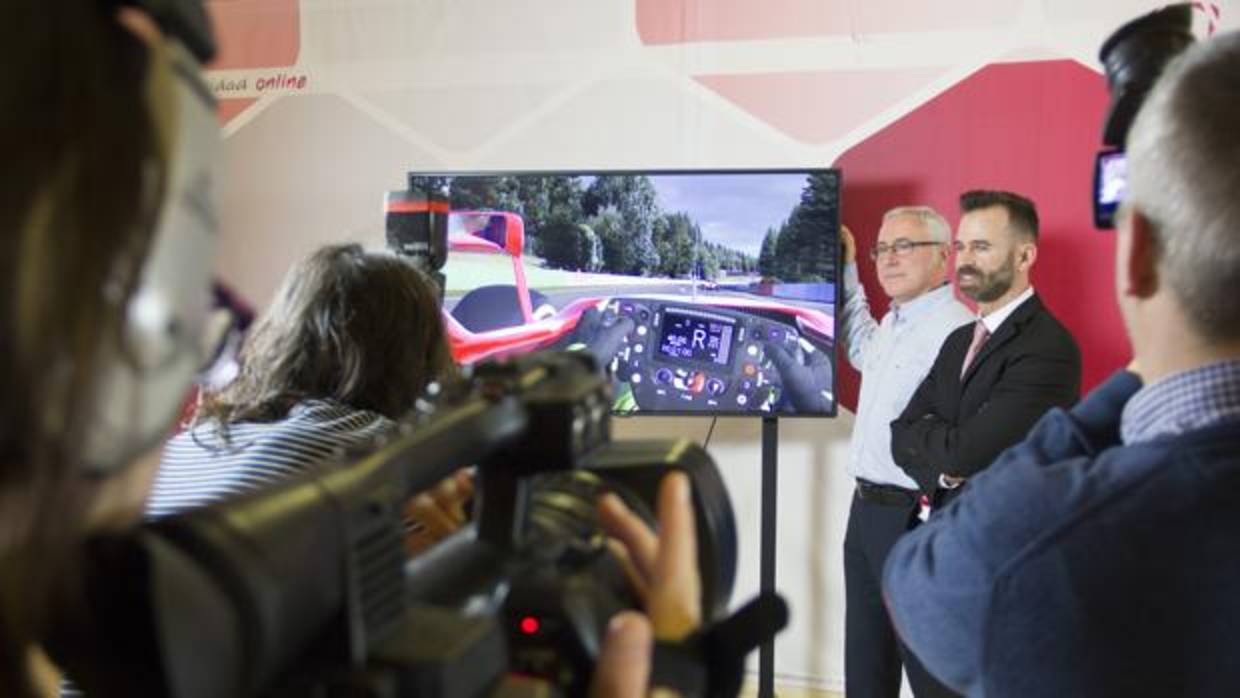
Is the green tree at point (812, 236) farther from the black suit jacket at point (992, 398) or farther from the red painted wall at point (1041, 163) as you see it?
the black suit jacket at point (992, 398)

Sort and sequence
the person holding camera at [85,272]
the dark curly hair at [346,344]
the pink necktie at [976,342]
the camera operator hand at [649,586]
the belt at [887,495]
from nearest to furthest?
the person holding camera at [85,272] < the camera operator hand at [649,586] < the dark curly hair at [346,344] < the pink necktie at [976,342] < the belt at [887,495]

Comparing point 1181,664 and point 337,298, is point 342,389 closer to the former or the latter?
point 337,298

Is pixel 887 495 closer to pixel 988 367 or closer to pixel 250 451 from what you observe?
pixel 988 367

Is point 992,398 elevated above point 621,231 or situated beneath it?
situated beneath

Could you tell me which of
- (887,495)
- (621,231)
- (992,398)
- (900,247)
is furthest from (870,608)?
(621,231)

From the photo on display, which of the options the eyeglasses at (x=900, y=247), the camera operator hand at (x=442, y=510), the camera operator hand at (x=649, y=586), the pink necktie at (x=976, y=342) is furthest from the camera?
the eyeglasses at (x=900, y=247)

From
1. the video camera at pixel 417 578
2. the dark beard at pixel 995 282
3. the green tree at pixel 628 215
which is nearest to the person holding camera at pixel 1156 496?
the video camera at pixel 417 578

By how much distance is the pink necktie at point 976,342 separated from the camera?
2476 millimetres

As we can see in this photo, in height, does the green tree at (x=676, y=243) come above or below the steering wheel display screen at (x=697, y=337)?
above

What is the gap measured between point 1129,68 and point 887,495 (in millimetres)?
1917

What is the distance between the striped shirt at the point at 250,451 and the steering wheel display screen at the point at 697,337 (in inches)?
60.2

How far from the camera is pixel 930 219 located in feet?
9.02

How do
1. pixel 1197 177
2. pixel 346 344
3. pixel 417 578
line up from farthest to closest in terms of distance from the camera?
pixel 346 344
pixel 1197 177
pixel 417 578

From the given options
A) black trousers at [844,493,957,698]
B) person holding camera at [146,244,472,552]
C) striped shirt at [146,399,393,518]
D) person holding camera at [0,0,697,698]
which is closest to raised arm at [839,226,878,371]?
black trousers at [844,493,957,698]
